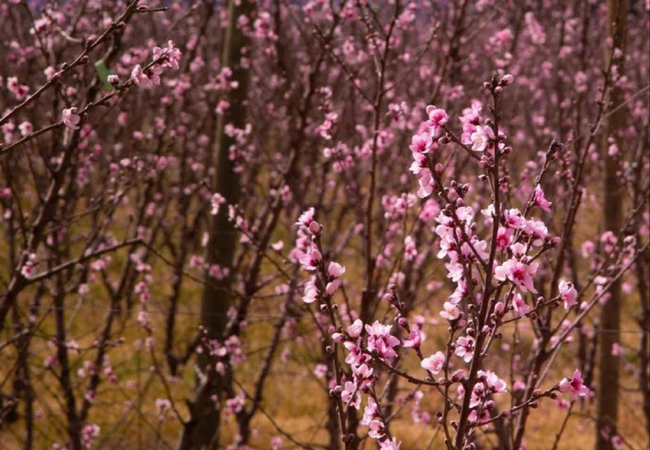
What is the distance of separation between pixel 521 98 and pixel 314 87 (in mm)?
6067

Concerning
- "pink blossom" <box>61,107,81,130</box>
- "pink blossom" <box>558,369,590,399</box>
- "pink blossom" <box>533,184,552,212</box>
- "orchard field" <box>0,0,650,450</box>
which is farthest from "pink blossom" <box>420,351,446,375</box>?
"pink blossom" <box>61,107,81,130</box>

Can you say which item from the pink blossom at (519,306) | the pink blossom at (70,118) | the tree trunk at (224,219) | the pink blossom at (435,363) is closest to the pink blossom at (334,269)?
the pink blossom at (435,363)

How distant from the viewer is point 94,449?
568 centimetres

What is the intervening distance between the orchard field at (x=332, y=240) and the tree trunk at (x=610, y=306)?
14 mm

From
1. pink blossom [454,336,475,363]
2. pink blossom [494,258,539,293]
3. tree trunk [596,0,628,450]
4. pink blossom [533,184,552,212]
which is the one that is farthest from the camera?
tree trunk [596,0,628,450]

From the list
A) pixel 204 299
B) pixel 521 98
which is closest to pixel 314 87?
pixel 204 299

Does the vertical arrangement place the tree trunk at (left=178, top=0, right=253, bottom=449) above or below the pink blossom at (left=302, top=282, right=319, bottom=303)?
above

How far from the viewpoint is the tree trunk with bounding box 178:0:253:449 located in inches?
177

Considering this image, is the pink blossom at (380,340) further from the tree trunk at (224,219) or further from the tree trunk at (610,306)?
the tree trunk at (610,306)

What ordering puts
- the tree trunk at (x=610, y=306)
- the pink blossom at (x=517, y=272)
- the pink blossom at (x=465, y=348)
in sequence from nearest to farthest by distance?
the pink blossom at (x=517, y=272), the pink blossom at (x=465, y=348), the tree trunk at (x=610, y=306)

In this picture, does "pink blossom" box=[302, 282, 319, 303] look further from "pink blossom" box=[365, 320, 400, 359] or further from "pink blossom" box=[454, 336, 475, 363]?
"pink blossom" box=[454, 336, 475, 363]

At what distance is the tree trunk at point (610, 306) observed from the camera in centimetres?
449

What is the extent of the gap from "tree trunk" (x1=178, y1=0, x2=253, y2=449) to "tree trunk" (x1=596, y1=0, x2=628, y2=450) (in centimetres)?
199

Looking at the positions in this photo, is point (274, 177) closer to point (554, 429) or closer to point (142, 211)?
point (142, 211)
